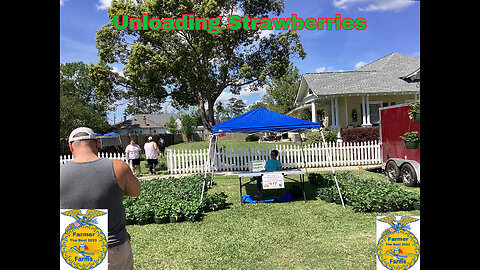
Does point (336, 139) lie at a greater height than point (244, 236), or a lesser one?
greater

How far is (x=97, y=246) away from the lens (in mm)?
1792

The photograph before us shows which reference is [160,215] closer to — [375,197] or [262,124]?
[262,124]

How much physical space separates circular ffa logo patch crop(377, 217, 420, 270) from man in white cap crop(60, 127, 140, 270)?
1.79 meters

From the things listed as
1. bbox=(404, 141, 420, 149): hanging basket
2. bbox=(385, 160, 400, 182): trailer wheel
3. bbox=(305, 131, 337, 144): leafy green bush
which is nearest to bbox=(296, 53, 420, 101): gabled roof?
bbox=(305, 131, 337, 144): leafy green bush

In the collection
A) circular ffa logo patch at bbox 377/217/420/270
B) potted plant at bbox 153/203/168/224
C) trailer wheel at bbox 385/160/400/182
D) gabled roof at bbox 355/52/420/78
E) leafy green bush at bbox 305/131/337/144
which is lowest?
potted plant at bbox 153/203/168/224

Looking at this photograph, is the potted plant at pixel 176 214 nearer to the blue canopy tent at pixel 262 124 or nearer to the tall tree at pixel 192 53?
the blue canopy tent at pixel 262 124

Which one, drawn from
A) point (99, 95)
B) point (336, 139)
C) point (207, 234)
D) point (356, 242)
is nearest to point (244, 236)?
point (207, 234)

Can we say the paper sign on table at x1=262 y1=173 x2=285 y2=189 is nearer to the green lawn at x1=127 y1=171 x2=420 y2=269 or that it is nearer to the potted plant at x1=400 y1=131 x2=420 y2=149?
the green lawn at x1=127 y1=171 x2=420 y2=269

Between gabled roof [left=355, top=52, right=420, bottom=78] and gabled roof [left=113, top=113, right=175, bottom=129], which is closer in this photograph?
gabled roof [left=355, top=52, right=420, bottom=78]

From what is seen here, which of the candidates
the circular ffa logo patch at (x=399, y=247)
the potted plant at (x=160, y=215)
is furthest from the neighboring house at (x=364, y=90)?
Result: the circular ffa logo patch at (x=399, y=247)

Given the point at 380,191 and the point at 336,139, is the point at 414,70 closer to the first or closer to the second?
the point at 336,139

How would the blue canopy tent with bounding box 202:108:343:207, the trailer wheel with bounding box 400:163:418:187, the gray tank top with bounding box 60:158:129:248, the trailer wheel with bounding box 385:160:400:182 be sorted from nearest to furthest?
the gray tank top with bounding box 60:158:129:248
the blue canopy tent with bounding box 202:108:343:207
the trailer wheel with bounding box 400:163:418:187
the trailer wheel with bounding box 385:160:400:182

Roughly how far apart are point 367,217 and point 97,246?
17.2 feet

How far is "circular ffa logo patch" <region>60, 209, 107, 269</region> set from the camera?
5.84 feet
